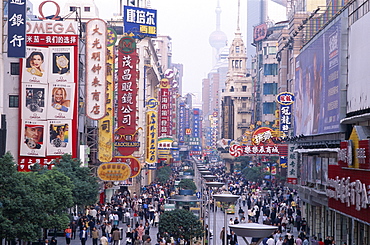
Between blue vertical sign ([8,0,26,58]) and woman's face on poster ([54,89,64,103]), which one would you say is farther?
woman's face on poster ([54,89,64,103])

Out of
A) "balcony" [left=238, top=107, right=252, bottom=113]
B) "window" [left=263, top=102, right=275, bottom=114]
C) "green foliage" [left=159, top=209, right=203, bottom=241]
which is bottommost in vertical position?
"green foliage" [left=159, top=209, right=203, bottom=241]

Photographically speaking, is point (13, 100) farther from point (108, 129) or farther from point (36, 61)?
point (108, 129)

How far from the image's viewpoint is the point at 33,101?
49.2 m

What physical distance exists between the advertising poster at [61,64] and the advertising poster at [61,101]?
385 millimetres

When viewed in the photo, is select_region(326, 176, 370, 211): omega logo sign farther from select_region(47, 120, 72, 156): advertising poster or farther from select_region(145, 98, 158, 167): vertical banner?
select_region(145, 98, 158, 167): vertical banner

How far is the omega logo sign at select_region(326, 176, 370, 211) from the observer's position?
1114 inches

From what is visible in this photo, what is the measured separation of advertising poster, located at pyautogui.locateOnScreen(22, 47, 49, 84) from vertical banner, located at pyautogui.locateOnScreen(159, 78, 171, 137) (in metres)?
78.7

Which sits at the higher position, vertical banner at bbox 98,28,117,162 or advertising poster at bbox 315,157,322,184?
vertical banner at bbox 98,28,117,162

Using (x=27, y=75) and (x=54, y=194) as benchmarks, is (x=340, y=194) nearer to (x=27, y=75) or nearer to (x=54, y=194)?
(x=54, y=194)

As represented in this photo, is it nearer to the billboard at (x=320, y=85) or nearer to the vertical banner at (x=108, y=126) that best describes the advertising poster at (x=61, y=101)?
the vertical banner at (x=108, y=126)

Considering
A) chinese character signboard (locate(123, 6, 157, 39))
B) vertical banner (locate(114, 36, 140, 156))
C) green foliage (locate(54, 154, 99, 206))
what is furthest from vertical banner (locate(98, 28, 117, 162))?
chinese character signboard (locate(123, 6, 157, 39))

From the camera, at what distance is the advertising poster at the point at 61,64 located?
4994 cm

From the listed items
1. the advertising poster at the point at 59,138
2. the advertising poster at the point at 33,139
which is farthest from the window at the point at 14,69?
the advertising poster at the point at 59,138

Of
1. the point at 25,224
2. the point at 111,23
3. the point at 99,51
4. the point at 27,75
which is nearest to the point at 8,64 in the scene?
the point at 27,75
